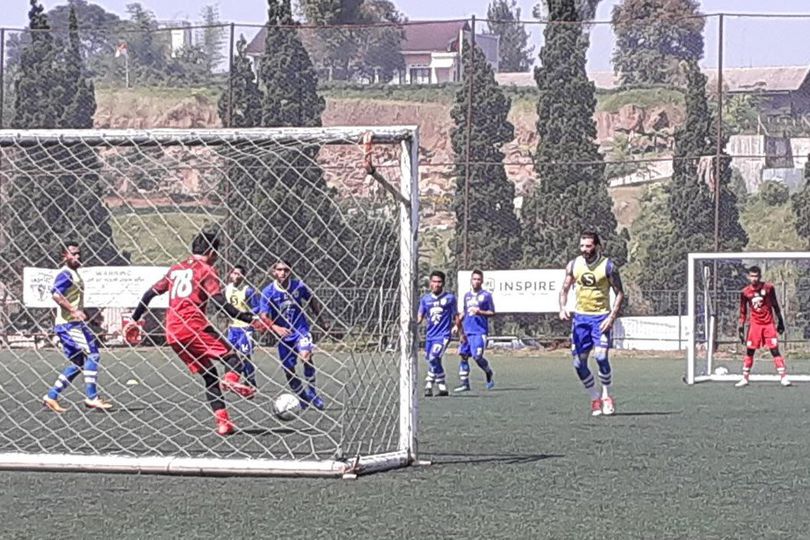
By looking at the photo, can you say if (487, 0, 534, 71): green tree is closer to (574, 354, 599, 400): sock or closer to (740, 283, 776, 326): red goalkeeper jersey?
(740, 283, 776, 326): red goalkeeper jersey

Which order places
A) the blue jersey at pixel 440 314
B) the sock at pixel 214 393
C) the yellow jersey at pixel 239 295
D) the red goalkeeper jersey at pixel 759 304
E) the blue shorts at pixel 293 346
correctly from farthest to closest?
the red goalkeeper jersey at pixel 759 304 < the blue jersey at pixel 440 314 < the yellow jersey at pixel 239 295 < the blue shorts at pixel 293 346 < the sock at pixel 214 393

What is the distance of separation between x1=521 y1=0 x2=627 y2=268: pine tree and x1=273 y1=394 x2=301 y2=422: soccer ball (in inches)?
811

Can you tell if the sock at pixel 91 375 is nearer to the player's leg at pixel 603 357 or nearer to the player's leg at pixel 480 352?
the player's leg at pixel 603 357

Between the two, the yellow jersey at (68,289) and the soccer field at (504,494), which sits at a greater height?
the yellow jersey at (68,289)

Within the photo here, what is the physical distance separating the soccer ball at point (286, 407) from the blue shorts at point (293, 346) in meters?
2.06

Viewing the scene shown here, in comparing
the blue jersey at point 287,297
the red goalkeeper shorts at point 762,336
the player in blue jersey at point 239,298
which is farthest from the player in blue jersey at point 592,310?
the red goalkeeper shorts at point 762,336

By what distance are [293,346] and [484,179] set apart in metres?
18.7

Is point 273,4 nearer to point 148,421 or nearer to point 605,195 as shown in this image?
point 605,195

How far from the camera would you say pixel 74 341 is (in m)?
15.6

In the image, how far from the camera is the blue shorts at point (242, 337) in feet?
52.1

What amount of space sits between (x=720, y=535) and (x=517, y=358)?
904 inches

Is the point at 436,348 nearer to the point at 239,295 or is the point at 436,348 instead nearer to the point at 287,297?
the point at 239,295

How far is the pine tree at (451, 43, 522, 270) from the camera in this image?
109 ft

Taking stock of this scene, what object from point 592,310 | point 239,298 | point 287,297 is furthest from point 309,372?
point 592,310
